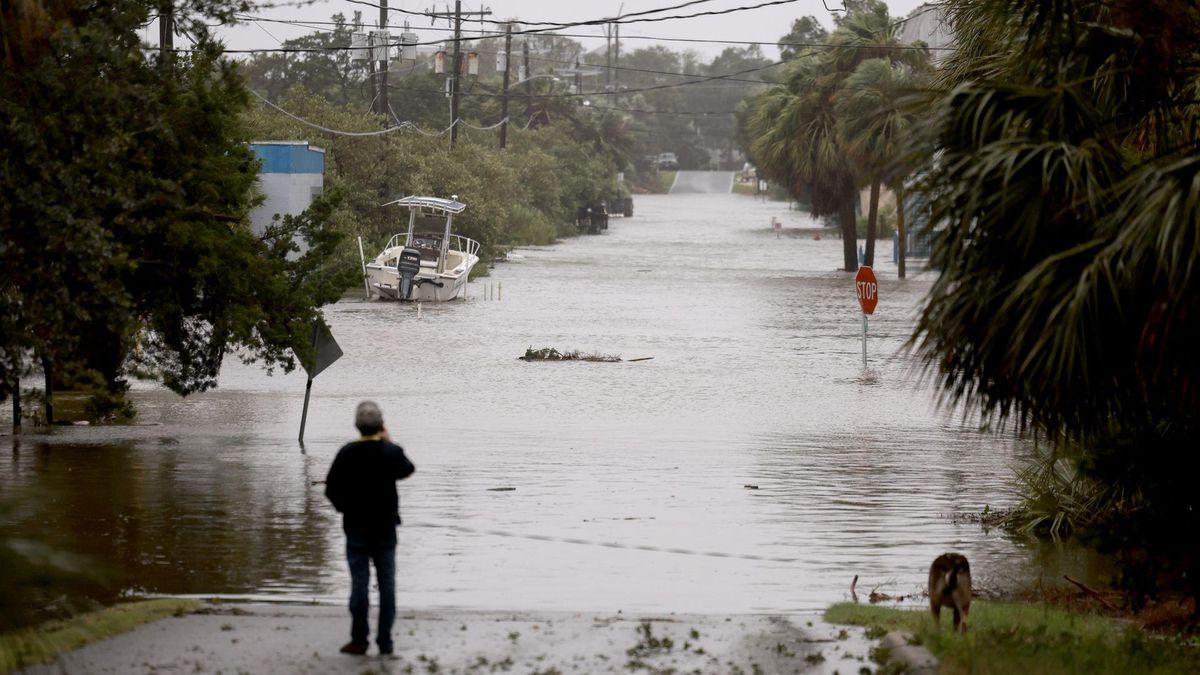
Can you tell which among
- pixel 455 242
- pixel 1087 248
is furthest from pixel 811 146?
pixel 1087 248

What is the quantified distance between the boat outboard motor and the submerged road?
114673 millimetres

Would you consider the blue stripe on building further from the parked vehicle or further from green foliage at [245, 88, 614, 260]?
the parked vehicle

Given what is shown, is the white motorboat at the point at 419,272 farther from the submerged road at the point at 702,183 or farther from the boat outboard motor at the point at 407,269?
the submerged road at the point at 702,183

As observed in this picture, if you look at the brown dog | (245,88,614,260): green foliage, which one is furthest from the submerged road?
the brown dog

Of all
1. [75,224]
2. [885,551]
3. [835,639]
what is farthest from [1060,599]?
[75,224]

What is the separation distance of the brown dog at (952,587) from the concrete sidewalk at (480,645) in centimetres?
50

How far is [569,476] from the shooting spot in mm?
17016

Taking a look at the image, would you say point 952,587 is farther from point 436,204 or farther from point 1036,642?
point 436,204

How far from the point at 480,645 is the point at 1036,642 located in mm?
2894

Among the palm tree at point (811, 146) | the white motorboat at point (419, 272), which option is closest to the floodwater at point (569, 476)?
the white motorboat at point (419, 272)

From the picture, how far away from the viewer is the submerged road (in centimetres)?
16050

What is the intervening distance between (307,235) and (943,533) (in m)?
9.51

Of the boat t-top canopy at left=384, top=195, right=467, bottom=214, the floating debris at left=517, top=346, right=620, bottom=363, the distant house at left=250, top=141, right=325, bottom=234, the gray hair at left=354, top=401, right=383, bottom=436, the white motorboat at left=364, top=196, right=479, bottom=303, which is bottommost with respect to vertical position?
the floating debris at left=517, top=346, right=620, bottom=363

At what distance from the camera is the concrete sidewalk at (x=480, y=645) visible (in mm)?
7684
